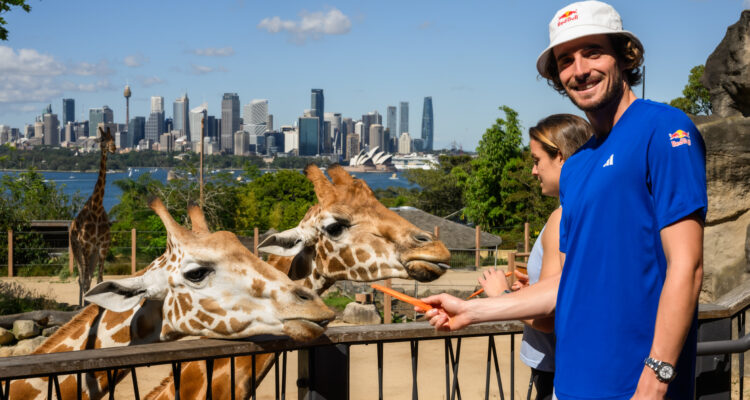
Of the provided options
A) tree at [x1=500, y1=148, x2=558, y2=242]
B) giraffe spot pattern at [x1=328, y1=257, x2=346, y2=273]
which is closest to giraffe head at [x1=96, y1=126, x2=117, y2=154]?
giraffe spot pattern at [x1=328, y1=257, x2=346, y2=273]

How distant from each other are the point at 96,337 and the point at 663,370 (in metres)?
2.54

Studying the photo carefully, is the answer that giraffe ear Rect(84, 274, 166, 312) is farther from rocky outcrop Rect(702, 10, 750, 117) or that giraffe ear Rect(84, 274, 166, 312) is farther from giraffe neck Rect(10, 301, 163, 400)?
rocky outcrop Rect(702, 10, 750, 117)

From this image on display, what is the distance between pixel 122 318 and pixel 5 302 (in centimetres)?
1385

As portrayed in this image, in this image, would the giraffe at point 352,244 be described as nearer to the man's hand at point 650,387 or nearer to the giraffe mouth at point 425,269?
the giraffe mouth at point 425,269

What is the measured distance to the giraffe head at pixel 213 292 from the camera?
2857 mm

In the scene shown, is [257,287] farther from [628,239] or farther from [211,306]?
[628,239]

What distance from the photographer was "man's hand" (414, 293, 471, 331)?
2.38 meters

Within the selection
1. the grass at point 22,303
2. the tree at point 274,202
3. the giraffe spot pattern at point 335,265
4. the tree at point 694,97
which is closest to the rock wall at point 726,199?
the giraffe spot pattern at point 335,265

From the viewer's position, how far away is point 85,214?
42.3 ft

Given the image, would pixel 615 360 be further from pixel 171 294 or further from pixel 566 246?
pixel 171 294

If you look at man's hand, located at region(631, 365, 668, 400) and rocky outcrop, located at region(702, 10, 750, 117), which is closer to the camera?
man's hand, located at region(631, 365, 668, 400)

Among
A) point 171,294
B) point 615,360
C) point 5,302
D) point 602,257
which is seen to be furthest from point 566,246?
point 5,302

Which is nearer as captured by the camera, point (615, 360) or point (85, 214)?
point (615, 360)

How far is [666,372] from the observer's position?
1.81m
